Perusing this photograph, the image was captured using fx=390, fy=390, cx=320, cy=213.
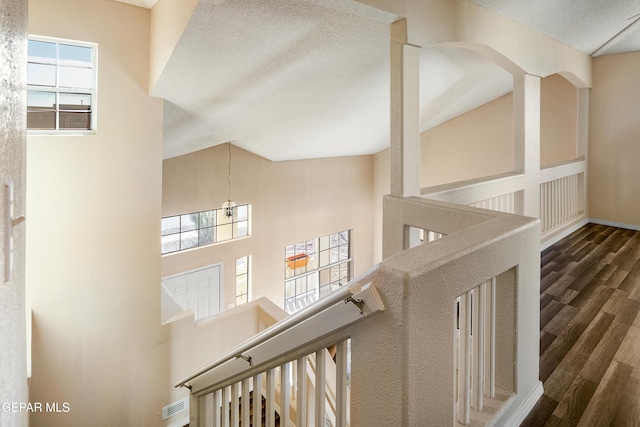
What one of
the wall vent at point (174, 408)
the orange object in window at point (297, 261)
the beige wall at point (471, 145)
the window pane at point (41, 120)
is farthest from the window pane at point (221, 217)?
the beige wall at point (471, 145)

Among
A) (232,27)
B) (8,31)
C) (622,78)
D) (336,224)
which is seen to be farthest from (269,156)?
(8,31)

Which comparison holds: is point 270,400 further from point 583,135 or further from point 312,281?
point 312,281

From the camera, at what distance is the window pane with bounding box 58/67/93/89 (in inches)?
122

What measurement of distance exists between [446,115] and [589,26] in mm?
2951

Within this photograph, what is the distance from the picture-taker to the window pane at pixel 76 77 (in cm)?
310

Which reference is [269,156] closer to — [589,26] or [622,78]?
[589,26]

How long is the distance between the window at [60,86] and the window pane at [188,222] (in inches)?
113

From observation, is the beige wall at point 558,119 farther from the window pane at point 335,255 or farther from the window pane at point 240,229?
the window pane at point 240,229

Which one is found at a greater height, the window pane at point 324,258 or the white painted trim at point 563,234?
the white painted trim at point 563,234

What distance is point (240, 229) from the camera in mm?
6711

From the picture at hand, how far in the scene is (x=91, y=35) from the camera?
312 cm

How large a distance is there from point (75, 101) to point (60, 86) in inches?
5.6

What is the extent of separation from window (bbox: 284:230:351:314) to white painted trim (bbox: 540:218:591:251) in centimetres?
412

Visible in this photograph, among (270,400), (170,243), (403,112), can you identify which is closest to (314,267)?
(170,243)
